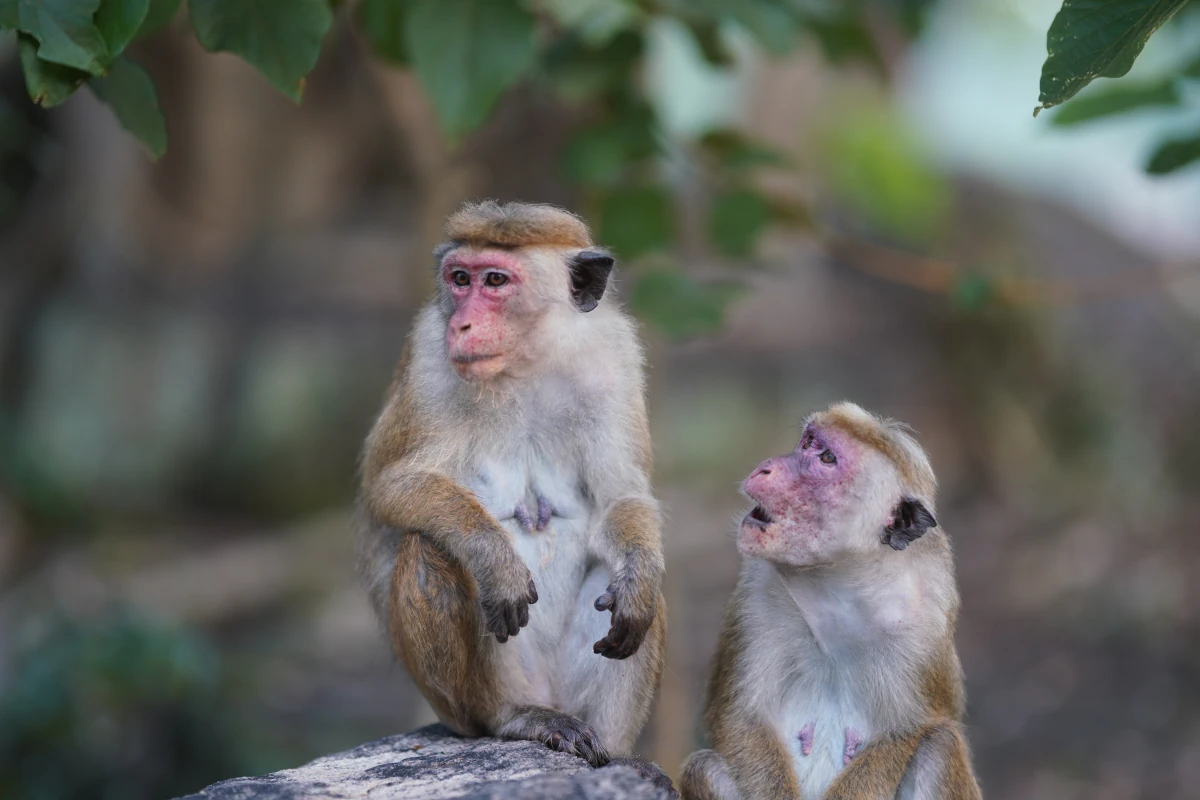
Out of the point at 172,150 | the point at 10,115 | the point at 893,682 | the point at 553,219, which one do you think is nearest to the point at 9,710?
the point at 10,115

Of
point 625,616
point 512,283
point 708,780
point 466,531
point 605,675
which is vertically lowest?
point 708,780

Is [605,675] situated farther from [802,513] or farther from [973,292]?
[973,292]

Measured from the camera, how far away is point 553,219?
4680 millimetres

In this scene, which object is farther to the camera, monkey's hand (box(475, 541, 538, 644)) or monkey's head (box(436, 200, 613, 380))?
monkey's head (box(436, 200, 613, 380))

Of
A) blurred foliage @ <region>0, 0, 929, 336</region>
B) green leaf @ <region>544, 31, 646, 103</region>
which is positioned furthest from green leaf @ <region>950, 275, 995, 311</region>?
green leaf @ <region>544, 31, 646, 103</region>

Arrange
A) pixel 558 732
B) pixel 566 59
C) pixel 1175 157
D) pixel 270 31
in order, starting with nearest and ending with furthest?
1. pixel 270 31
2. pixel 558 732
3. pixel 1175 157
4. pixel 566 59

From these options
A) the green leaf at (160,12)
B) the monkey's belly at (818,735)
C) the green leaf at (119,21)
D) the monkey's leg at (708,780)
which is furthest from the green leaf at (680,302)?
the green leaf at (119,21)

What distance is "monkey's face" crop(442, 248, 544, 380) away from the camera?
14.5 feet

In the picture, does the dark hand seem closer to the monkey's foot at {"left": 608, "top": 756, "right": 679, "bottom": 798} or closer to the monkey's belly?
the monkey's foot at {"left": 608, "top": 756, "right": 679, "bottom": 798}

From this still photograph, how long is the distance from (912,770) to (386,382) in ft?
31.4

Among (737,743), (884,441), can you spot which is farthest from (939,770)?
(884,441)

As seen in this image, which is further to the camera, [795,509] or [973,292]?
[973,292]

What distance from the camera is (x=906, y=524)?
4.26 meters

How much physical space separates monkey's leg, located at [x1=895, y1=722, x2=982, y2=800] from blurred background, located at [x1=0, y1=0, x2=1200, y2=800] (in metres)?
3.99
